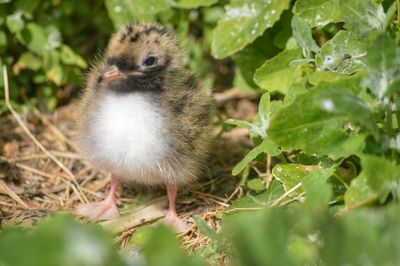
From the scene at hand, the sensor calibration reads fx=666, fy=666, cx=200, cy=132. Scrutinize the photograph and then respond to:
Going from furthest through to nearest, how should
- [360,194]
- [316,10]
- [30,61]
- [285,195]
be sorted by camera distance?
[30,61] < [316,10] < [285,195] < [360,194]

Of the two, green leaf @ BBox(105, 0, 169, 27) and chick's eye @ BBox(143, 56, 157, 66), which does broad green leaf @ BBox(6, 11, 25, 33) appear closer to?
green leaf @ BBox(105, 0, 169, 27)

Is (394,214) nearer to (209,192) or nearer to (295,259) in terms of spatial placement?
(295,259)

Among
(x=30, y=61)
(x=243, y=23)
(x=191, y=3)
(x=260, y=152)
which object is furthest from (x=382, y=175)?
(x=30, y=61)

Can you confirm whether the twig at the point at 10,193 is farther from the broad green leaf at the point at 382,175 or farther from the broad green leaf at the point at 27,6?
the broad green leaf at the point at 382,175

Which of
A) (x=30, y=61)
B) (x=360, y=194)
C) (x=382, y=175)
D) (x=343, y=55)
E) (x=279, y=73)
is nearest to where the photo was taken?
(x=382, y=175)

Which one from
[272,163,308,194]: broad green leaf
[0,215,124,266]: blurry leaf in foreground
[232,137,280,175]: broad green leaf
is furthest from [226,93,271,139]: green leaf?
[0,215,124,266]: blurry leaf in foreground

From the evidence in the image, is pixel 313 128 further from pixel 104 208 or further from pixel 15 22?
pixel 15 22

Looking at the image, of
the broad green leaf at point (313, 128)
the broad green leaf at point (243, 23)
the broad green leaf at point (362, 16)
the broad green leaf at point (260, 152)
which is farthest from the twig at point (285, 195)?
the broad green leaf at point (243, 23)
